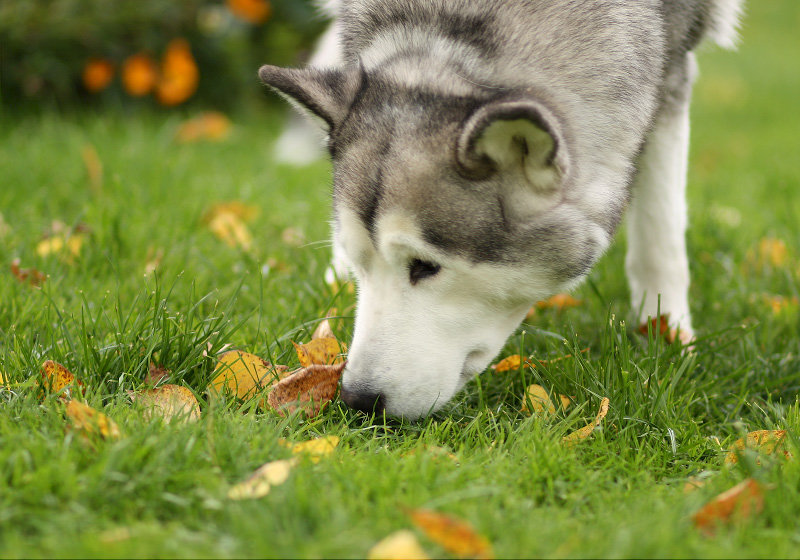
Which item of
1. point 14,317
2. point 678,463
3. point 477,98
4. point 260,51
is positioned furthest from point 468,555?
point 260,51

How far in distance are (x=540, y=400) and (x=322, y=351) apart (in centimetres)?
74

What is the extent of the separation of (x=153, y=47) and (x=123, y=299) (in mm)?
3647

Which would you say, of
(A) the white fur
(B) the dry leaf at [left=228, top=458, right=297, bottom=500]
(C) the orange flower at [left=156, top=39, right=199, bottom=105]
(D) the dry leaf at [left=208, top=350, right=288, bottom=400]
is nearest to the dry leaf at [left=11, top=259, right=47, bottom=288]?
(D) the dry leaf at [left=208, top=350, right=288, bottom=400]

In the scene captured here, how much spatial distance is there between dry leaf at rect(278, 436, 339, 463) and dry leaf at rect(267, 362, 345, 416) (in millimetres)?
216

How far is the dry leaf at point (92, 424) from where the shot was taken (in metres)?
1.92

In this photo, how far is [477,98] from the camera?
226cm

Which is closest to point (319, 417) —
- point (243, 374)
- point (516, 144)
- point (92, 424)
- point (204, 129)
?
point (243, 374)

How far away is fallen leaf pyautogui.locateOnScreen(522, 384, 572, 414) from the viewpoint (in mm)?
2414

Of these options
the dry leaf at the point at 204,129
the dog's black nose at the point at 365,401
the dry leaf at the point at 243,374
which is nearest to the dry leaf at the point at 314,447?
the dog's black nose at the point at 365,401

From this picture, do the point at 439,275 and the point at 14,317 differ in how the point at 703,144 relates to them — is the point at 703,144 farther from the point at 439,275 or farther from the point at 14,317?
→ the point at 14,317

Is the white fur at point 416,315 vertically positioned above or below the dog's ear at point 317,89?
below

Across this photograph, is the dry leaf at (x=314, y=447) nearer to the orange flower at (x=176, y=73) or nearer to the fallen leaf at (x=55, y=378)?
the fallen leaf at (x=55, y=378)

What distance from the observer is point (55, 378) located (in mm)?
2266

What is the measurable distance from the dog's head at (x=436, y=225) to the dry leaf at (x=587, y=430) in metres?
0.37
